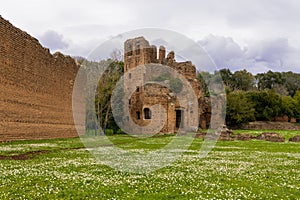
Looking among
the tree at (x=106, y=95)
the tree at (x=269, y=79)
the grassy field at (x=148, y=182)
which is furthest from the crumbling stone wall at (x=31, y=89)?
the tree at (x=269, y=79)

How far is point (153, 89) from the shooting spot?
45.2m

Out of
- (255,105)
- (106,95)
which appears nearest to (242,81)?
(255,105)

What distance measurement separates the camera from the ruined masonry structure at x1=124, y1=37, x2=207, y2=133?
4448 cm

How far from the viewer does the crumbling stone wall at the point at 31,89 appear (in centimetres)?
2255

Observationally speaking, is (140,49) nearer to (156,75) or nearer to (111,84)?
(156,75)

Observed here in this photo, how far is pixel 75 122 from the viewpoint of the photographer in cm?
3497

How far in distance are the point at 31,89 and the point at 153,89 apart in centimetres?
2217

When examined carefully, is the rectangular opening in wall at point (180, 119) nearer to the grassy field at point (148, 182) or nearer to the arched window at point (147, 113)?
the arched window at point (147, 113)

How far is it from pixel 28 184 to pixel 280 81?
10343cm

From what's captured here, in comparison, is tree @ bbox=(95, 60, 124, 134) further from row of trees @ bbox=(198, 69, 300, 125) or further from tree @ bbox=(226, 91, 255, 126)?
tree @ bbox=(226, 91, 255, 126)

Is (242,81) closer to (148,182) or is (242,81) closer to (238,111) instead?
(238,111)

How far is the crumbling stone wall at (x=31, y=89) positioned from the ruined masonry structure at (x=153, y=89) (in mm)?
14494

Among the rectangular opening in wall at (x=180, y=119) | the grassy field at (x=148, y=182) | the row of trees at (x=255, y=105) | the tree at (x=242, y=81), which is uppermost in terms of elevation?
the tree at (x=242, y=81)

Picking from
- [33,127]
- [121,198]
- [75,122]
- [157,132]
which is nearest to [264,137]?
[157,132]
